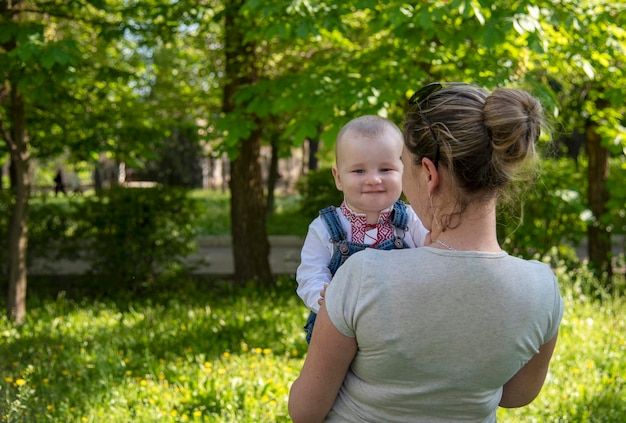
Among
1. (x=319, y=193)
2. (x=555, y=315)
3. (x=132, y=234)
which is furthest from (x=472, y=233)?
(x=319, y=193)

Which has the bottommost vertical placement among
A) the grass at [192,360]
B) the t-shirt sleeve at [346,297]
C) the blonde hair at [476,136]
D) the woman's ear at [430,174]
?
the grass at [192,360]

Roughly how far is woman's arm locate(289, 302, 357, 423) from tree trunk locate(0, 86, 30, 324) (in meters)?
6.01

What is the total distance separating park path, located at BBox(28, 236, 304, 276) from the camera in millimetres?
9977

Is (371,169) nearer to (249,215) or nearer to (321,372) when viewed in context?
(321,372)

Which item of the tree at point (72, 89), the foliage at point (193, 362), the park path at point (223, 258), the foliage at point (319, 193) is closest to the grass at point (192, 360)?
the foliage at point (193, 362)

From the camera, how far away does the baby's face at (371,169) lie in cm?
232

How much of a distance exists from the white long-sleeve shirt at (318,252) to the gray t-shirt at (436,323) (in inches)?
20.5

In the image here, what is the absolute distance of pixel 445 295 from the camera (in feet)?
5.23

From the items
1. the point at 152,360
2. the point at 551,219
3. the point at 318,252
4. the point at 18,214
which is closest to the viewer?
the point at 318,252

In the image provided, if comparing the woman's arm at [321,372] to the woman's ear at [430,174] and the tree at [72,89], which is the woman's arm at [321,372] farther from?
the tree at [72,89]

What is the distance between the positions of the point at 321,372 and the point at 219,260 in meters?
11.4

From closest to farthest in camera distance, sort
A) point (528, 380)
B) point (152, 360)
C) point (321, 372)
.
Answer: point (321, 372)
point (528, 380)
point (152, 360)

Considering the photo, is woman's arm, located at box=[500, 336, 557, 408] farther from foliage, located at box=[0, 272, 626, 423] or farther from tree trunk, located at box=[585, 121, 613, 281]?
tree trunk, located at box=[585, 121, 613, 281]

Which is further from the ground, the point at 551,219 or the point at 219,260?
the point at 551,219
